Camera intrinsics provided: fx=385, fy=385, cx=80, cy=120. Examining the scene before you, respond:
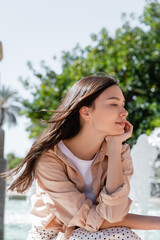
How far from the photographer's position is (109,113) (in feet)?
7.07

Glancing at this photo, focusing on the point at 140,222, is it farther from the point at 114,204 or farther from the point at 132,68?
the point at 132,68

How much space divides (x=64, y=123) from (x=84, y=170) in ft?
1.01

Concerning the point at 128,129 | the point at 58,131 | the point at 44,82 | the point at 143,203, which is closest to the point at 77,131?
the point at 58,131

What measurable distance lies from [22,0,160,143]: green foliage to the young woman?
9764 mm

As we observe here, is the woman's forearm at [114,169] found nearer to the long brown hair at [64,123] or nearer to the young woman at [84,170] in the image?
the young woman at [84,170]

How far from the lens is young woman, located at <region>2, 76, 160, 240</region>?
6.64 feet

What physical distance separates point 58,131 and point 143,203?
354 centimetres

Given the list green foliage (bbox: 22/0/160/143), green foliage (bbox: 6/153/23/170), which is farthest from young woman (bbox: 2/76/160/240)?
green foliage (bbox: 6/153/23/170)

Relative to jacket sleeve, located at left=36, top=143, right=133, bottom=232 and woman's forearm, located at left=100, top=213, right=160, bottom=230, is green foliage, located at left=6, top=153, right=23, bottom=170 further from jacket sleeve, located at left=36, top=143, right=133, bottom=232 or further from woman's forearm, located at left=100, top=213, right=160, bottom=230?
woman's forearm, located at left=100, top=213, right=160, bottom=230

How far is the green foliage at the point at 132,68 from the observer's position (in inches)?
492

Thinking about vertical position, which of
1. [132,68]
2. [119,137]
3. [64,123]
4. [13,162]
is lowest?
[13,162]

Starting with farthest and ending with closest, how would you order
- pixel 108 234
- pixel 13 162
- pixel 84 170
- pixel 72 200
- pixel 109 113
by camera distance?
pixel 13 162, pixel 84 170, pixel 109 113, pixel 72 200, pixel 108 234

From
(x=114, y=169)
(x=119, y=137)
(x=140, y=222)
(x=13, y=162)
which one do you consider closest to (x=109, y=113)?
(x=119, y=137)

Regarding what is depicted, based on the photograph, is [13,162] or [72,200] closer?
[72,200]
